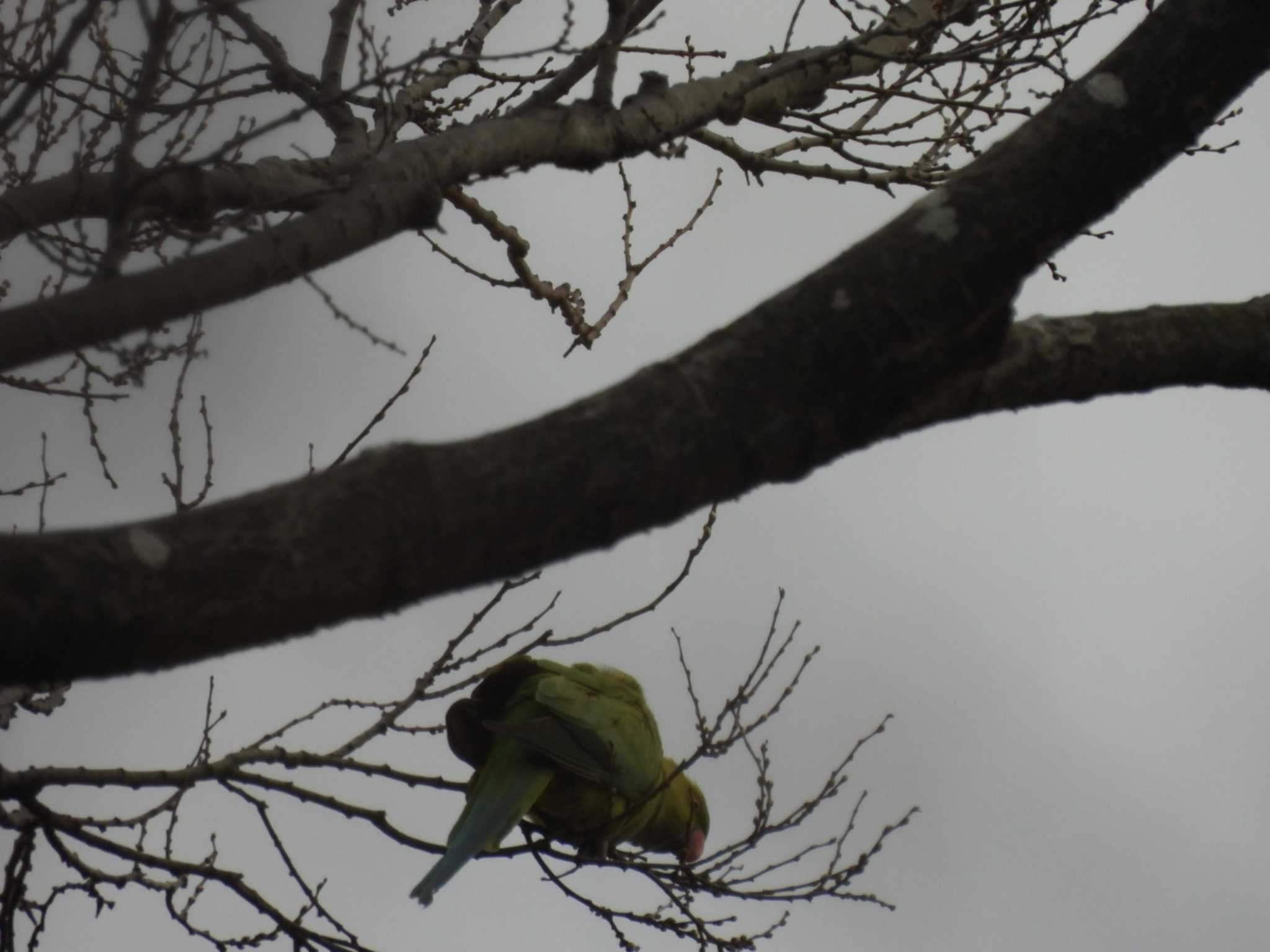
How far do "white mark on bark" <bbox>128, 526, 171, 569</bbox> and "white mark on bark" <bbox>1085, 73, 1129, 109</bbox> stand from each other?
1.42 m

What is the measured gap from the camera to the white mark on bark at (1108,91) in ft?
5.78

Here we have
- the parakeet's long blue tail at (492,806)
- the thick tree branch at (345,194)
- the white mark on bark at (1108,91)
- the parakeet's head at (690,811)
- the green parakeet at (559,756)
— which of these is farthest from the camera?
the parakeet's head at (690,811)

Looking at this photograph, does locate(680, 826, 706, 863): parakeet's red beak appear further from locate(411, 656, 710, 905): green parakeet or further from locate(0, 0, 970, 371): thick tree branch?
locate(0, 0, 970, 371): thick tree branch

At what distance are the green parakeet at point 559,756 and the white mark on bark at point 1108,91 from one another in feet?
10.2

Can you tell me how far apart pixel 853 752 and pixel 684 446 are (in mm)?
2986

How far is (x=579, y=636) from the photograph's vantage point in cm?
372

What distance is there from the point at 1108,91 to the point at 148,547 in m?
1.46

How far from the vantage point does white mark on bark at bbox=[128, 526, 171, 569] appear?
4.15 feet

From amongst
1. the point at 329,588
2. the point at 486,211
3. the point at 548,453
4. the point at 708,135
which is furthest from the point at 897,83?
the point at 329,588

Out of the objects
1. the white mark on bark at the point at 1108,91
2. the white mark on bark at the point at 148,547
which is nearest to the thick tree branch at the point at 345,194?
the white mark on bark at the point at 148,547

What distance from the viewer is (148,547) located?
127 cm

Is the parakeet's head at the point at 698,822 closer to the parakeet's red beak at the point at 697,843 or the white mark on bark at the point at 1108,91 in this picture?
the parakeet's red beak at the point at 697,843

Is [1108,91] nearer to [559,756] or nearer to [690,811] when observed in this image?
[559,756]

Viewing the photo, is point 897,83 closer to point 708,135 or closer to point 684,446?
point 708,135
